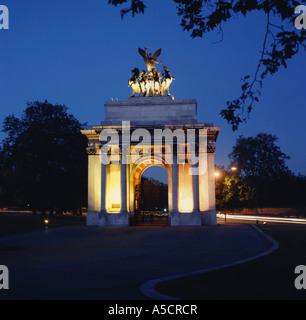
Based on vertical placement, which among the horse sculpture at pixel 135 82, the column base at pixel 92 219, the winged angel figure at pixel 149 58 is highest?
the winged angel figure at pixel 149 58

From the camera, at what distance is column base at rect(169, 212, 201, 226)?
34812 millimetres

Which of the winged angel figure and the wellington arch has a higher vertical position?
the winged angel figure

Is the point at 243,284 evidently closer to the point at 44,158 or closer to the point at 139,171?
the point at 139,171

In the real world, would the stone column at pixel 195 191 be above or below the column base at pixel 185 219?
above

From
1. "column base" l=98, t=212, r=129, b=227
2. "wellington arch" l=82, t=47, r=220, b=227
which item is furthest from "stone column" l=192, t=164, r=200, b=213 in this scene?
"column base" l=98, t=212, r=129, b=227

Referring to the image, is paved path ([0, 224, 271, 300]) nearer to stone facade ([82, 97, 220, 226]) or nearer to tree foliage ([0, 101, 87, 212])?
stone facade ([82, 97, 220, 226])

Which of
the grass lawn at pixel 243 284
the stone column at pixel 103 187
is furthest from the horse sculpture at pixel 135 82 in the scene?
the grass lawn at pixel 243 284

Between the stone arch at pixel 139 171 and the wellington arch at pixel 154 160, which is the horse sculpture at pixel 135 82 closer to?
the wellington arch at pixel 154 160

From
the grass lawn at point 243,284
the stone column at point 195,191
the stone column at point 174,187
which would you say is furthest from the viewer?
the stone column at point 174,187

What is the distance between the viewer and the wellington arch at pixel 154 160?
35.7m

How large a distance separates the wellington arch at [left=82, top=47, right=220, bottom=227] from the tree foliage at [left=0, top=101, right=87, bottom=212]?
10274 millimetres

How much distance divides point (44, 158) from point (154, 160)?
49.9ft
